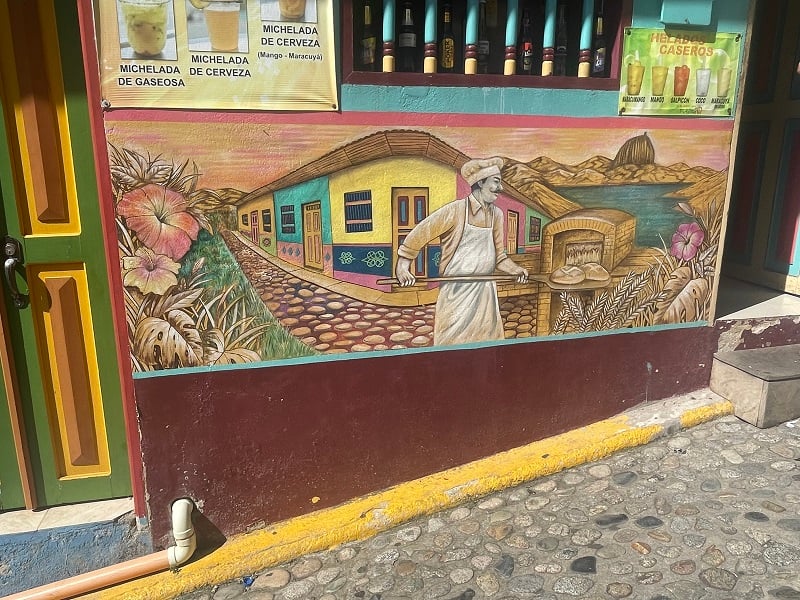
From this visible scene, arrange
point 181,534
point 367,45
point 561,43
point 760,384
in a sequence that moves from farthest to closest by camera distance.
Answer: point 760,384 → point 561,43 → point 367,45 → point 181,534

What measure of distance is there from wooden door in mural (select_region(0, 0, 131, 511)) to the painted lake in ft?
7.76

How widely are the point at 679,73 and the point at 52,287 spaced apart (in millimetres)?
3365

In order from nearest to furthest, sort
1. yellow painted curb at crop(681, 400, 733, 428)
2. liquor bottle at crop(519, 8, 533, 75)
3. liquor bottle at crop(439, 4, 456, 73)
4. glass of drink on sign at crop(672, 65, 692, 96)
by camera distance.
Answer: liquor bottle at crop(439, 4, 456, 73) < liquor bottle at crop(519, 8, 533, 75) < glass of drink on sign at crop(672, 65, 692, 96) < yellow painted curb at crop(681, 400, 733, 428)

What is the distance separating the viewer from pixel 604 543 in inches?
111

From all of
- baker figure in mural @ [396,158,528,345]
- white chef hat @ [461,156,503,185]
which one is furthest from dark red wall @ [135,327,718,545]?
white chef hat @ [461,156,503,185]

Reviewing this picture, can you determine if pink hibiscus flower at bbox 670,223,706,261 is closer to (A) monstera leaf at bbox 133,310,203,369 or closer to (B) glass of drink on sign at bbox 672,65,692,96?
(B) glass of drink on sign at bbox 672,65,692,96

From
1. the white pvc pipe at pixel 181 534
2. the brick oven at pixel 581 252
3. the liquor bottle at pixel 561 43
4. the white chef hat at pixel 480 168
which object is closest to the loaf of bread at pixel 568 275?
the brick oven at pixel 581 252

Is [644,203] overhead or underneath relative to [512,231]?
overhead

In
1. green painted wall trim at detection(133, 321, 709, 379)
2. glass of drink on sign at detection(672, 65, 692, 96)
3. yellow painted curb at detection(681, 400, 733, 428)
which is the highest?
glass of drink on sign at detection(672, 65, 692, 96)

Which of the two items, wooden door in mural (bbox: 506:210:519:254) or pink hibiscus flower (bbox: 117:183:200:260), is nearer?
pink hibiscus flower (bbox: 117:183:200:260)

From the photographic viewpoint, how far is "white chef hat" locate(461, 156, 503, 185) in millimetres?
3014

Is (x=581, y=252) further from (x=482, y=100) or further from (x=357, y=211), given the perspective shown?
(x=357, y=211)

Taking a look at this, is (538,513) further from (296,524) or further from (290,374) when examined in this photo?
(290,374)

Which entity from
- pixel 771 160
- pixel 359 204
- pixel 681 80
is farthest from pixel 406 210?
pixel 771 160
